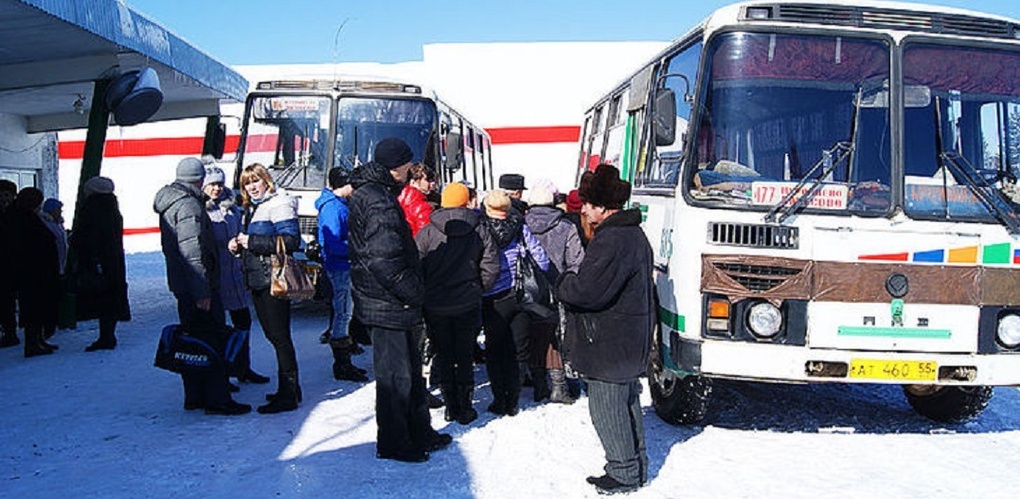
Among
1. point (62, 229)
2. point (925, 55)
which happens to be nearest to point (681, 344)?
point (925, 55)

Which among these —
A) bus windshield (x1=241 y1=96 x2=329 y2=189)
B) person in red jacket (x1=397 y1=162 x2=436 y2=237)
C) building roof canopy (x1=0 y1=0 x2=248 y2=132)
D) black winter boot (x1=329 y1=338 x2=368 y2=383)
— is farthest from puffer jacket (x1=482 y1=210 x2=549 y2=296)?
building roof canopy (x1=0 y1=0 x2=248 y2=132)

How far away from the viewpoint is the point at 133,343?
30.3 ft

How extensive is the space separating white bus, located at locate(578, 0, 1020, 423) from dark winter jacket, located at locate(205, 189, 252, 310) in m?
3.59

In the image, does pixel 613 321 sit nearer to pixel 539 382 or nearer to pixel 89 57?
pixel 539 382

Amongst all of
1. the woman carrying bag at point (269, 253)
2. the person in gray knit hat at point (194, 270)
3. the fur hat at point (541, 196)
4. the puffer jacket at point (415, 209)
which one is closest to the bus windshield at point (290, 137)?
the puffer jacket at point (415, 209)

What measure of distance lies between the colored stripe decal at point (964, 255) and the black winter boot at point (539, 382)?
3037mm

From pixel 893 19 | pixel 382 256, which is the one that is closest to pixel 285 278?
pixel 382 256

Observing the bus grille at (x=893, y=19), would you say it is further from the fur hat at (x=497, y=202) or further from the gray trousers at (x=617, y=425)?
the gray trousers at (x=617, y=425)

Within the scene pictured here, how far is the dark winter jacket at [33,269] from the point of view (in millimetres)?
8469

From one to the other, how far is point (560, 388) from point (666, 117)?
7.87 ft

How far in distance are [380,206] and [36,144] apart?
49.2 feet

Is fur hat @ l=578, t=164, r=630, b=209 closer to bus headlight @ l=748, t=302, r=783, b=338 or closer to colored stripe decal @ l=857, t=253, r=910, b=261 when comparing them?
bus headlight @ l=748, t=302, r=783, b=338

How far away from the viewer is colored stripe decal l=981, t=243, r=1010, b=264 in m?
5.15

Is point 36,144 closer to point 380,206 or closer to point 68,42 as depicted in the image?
point 68,42
